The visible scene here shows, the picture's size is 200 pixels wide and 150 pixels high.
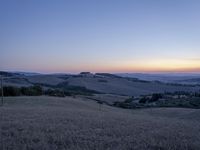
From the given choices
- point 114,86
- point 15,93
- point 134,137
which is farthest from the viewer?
point 114,86

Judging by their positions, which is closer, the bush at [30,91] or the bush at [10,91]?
the bush at [10,91]

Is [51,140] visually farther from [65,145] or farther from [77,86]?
[77,86]

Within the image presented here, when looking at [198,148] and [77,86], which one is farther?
[77,86]

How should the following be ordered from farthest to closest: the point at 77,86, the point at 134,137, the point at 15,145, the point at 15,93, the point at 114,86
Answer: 1. the point at 114,86
2. the point at 77,86
3. the point at 15,93
4. the point at 134,137
5. the point at 15,145

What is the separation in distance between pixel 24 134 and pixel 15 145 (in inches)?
95.2

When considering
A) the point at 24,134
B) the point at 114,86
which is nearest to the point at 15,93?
the point at 24,134

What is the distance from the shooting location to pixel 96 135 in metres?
13.9

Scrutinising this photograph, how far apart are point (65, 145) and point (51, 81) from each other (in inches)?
5879

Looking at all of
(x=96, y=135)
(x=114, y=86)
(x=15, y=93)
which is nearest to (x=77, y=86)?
(x=114, y=86)

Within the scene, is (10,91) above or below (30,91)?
above

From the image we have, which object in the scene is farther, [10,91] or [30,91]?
[30,91]

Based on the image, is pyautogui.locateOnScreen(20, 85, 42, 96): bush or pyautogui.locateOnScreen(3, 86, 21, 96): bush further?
pyautogui.locateOnScreen(20, 85, 42, 96): bush

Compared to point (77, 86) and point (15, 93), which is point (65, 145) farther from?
point (77, 86)

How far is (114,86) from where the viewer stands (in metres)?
146
